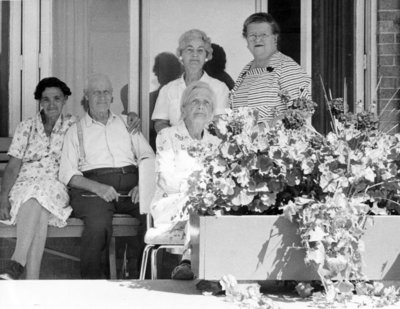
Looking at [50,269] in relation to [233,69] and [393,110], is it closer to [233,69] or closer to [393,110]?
[233,69]

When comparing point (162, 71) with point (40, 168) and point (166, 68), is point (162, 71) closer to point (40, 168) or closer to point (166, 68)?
point (166, 68)

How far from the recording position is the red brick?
5.75 meters

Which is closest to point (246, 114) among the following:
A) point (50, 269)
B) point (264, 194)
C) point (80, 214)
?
point (264, 194)

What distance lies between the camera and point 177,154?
462 cm

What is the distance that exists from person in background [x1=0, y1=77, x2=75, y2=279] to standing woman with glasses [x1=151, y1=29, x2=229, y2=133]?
0.64 m

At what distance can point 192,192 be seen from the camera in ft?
9.73

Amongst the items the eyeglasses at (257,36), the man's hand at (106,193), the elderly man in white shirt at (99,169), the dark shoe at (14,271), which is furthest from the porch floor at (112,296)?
the eyeglasses at (257,36)

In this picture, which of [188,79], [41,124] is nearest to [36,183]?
[41,124]

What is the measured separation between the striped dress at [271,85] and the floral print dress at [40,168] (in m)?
1.07

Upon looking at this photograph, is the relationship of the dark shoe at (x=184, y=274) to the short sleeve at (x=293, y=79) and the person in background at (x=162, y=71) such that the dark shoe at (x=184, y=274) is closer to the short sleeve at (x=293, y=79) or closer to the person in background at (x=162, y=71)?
the short sleeve at (x=293, y=79)

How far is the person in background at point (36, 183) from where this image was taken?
4742 millimetres

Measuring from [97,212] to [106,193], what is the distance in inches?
5.8

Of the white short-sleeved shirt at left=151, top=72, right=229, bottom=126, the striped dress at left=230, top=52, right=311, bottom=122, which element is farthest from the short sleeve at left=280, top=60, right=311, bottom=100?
the white short-sleeved shirt at left=151, top=72, right=229, bottom=126

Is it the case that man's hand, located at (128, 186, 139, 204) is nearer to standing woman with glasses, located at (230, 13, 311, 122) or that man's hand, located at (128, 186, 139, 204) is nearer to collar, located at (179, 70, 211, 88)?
standing woman with glasses, located at (230, 13, 311, 122)
